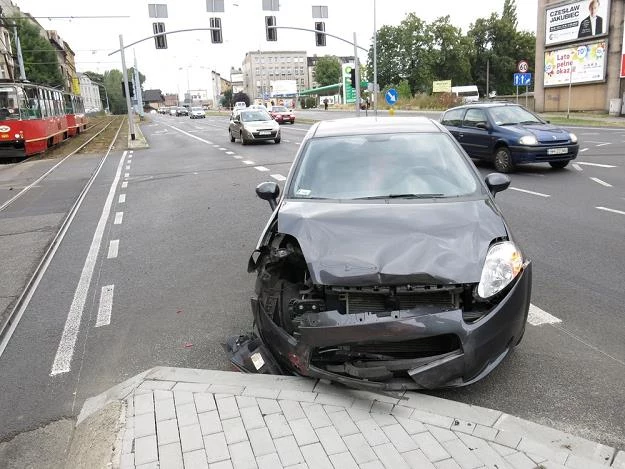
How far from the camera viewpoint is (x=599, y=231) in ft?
23.9

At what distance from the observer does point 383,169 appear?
4.71m

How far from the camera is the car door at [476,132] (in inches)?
533

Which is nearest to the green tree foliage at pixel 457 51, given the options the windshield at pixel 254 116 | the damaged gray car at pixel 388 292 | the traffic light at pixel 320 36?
the traffic light at pixel 320 36

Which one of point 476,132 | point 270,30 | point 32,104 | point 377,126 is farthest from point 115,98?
point 377,126

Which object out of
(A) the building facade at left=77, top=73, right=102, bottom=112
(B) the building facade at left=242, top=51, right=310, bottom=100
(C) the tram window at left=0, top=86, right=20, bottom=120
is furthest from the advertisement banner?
(B) the building facade at left=242, top=51, right=310, bottom=100

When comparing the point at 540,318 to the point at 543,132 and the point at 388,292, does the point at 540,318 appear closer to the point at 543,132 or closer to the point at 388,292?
the point at 388,292

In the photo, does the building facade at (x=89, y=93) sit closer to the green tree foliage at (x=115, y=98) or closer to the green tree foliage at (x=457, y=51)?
the green tree foliage at (x=115, y=98)

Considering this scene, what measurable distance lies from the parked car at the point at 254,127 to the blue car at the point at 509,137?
10.7m

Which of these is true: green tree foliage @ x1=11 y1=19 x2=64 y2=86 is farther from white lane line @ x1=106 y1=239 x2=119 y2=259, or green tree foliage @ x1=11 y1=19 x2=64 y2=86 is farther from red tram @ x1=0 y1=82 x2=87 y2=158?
white lane line @ x1=106 y1=239 x2=119 y2=259

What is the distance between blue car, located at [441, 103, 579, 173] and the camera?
41.1 feet

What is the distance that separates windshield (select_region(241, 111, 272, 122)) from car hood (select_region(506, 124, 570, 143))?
1415cm

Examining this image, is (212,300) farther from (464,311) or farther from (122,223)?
(122,223)

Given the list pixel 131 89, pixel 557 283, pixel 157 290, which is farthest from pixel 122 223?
pixel 131 89

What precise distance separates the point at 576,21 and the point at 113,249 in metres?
39.9
